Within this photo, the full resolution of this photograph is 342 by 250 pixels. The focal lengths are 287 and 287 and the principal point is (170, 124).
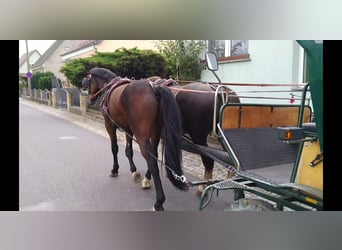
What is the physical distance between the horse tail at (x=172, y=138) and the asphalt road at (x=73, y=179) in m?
0.37

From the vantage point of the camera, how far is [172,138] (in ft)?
8.27

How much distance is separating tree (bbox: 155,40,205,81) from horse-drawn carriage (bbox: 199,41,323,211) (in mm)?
627

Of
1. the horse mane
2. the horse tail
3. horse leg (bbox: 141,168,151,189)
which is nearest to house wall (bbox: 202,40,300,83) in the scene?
the horse tail

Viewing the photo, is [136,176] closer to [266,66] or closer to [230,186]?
[230,186]

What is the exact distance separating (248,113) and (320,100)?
74 centimetres

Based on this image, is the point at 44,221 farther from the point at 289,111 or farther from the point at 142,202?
the point at 289,111

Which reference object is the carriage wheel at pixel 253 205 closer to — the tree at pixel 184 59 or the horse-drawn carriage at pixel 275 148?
the horse-drawn carriage at pixel 275 148

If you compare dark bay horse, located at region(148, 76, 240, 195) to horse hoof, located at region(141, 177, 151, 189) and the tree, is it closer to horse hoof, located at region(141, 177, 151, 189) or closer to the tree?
the tree

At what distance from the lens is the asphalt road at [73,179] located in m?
2.72

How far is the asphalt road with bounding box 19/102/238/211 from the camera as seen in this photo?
2719 mm

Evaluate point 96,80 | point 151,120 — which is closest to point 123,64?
point 96,80

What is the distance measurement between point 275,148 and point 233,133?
0.43 meters

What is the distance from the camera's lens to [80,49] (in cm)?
316

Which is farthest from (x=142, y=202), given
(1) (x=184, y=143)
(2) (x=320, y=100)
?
(2) (x=320, y=100)
